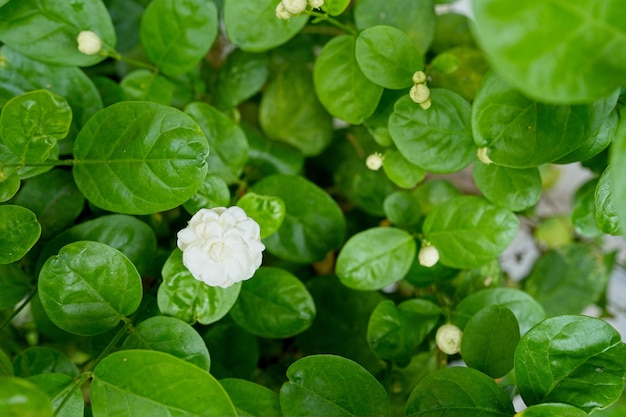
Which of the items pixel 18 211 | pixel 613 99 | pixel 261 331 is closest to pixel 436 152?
pixel 613 99

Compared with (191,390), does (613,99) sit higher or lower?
higher

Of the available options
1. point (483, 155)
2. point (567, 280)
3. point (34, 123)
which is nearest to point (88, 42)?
point (34, 123)

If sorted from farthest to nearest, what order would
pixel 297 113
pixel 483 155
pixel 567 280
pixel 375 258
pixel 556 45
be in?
pixel 567 280 < pixel 297 113 < pixel 375 258 < pixel 483 155 < pixel 556 45

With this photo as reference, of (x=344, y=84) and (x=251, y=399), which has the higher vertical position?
(x=344, y=84)

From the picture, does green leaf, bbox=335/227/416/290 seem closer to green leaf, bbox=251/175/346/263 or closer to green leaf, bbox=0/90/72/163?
green leaf, bbox=251/175/346/263

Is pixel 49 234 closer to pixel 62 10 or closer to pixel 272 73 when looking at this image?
pixel 62 10

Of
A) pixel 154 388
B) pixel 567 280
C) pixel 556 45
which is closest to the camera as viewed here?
pixel 556 45

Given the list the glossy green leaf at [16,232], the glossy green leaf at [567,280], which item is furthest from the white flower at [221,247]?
the glossy green leaf at [567,280]

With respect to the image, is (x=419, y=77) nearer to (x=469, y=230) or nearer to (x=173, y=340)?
(x=469, y=230)
